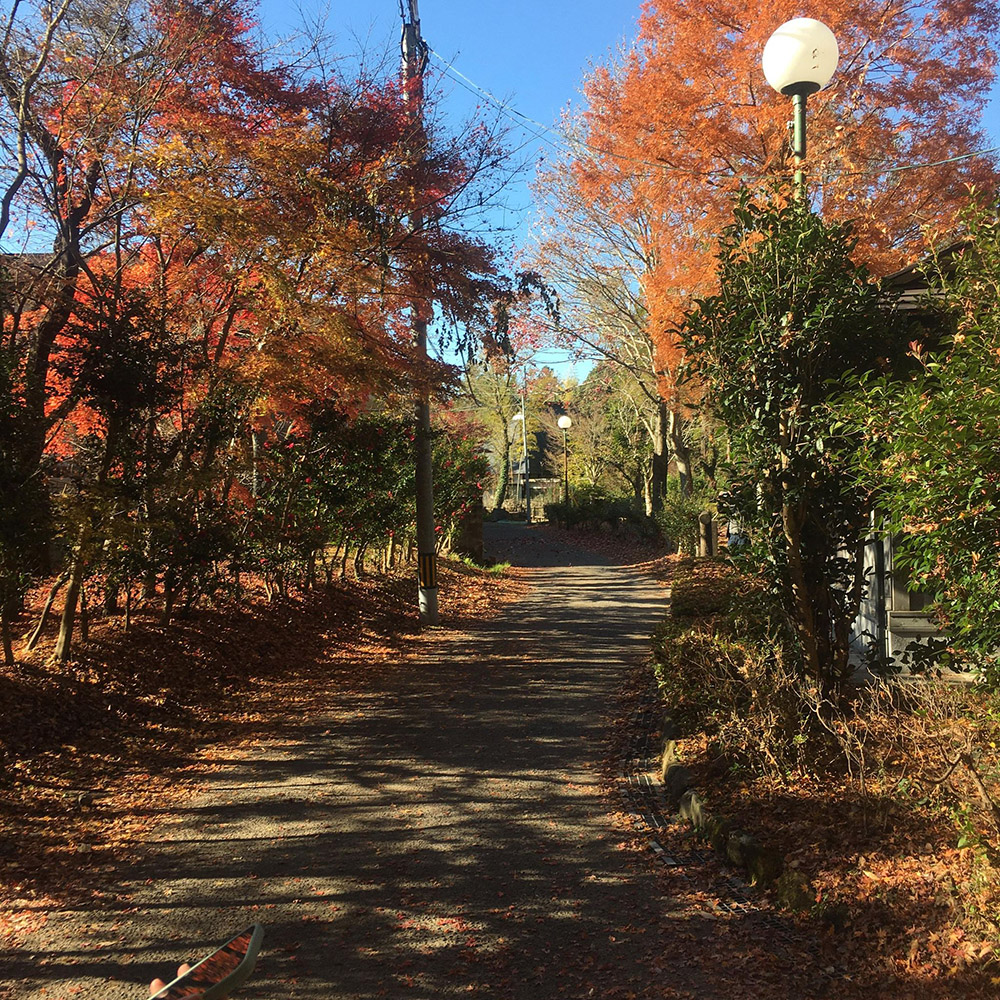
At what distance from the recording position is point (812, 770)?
492 cm

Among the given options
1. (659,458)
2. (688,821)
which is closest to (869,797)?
(688,821)

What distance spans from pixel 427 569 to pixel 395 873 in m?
8.00

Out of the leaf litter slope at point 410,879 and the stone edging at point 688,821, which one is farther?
the stone edging at point 688,821

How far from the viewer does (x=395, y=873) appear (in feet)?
14.4

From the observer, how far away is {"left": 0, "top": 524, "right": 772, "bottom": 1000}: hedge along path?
11.5 ft

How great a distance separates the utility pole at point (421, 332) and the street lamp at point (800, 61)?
15.2 ft

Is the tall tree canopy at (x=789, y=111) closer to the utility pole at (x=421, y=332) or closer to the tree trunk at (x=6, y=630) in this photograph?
the utility pole at (x=421, y=332)

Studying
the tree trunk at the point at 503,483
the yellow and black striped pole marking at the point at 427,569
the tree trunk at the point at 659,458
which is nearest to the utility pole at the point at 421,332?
the yellow and black striped pole marking at the point at 427,569

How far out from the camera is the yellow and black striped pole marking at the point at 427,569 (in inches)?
484

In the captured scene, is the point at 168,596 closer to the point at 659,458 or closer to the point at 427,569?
the point at 427,569

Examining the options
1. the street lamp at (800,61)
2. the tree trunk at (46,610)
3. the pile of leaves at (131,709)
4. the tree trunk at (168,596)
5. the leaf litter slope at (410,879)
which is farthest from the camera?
the tree trunk at (168,596)

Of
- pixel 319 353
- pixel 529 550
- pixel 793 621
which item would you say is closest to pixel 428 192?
pixel 319 353

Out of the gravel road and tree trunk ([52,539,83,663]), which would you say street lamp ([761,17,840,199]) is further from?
tree trunk ([52,539,83,663])

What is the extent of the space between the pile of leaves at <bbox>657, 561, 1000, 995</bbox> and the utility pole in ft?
19.6
